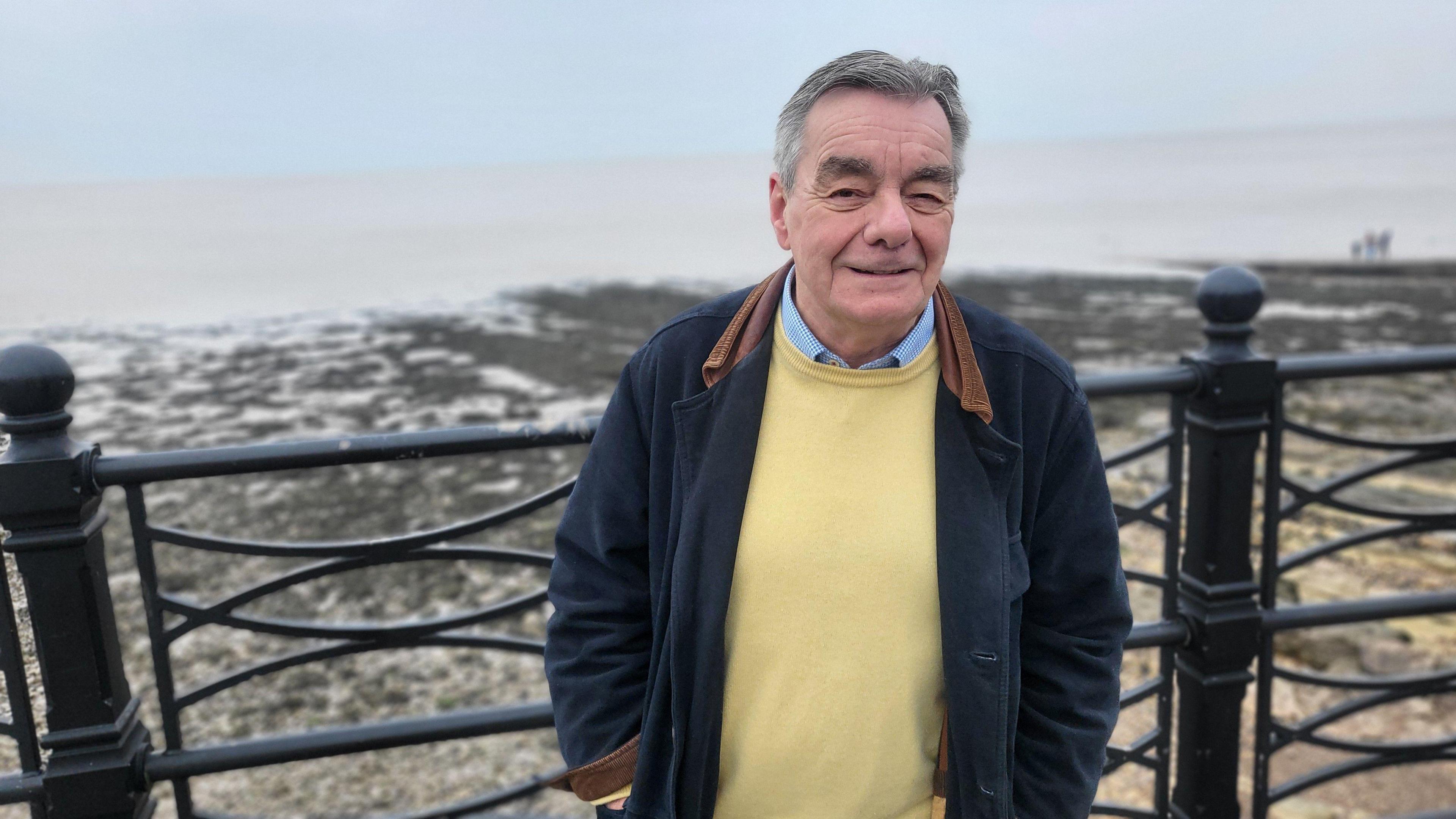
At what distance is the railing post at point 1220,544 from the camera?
279cm

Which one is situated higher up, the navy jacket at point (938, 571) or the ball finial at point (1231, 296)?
the ball finial at point (1231, 296)

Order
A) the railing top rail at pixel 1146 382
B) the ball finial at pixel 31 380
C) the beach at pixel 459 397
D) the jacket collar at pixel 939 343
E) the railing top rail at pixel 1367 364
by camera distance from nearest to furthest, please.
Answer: the jacket collar at pixel 939 343
the ball finial at pixel 31 380
the railing top rail at pixel 1146 382
the railing top rail at pixel 1367 364
the beach at pixel 459 397

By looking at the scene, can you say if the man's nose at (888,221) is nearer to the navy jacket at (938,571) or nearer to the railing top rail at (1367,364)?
the navy jacket at (938,571)

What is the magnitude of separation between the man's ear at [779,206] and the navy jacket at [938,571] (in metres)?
0.09

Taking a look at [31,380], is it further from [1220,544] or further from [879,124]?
[1220,544]

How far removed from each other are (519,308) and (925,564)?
22.1 meters

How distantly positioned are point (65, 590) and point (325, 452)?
64 centimetres

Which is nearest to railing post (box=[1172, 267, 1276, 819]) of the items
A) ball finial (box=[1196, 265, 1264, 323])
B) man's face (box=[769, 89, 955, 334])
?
ball finial (box=[1196, 265, 1264, 323])

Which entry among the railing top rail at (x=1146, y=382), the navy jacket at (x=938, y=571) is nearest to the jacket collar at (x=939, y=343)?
the navy jacket at (x=938, y=571)

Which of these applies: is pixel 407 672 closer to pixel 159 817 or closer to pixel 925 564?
pixel 159 817

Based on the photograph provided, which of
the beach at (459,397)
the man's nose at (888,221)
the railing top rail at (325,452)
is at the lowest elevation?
the beach at (459,397)

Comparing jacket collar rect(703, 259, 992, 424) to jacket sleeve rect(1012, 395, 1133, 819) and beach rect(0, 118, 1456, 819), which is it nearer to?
jacket sleeve rect(1012, 395, 1133, 819)

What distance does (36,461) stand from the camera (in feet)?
7.23

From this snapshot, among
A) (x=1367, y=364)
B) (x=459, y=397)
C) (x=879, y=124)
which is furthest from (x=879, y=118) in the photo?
(x=459, y=397)
